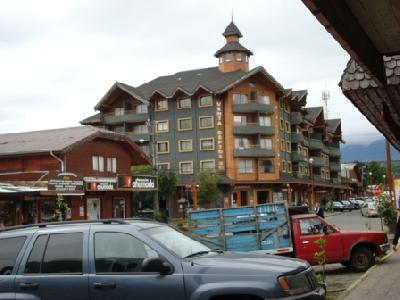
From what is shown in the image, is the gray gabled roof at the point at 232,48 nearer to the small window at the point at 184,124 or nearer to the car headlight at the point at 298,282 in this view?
the small window at the point at 184,124

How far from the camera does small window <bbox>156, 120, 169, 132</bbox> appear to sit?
7469cm

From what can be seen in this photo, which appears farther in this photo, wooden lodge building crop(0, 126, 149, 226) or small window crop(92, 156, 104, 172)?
small window crop(92, 156, 104, 172)

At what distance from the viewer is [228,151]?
71.6 metres

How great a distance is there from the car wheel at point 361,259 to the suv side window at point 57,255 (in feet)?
35.0

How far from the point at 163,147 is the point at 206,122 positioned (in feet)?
20.9

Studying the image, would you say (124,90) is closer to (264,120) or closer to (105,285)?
(264,120)

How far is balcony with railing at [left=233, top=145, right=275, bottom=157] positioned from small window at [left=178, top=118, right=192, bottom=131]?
6.52m

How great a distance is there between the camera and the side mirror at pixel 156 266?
6.44m

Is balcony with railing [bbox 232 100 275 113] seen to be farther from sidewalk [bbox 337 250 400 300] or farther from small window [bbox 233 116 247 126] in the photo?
sidewalk [bbox 337 250 400 300]

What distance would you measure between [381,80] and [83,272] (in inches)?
166

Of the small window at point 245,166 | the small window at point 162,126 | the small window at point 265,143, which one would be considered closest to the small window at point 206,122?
the small window at point 162,126

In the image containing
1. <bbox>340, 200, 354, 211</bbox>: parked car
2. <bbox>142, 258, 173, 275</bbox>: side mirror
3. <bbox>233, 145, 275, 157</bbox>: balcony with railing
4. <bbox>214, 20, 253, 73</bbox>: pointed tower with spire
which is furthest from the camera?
<bbox>340, 200, 354, 211</bbox>: parked car

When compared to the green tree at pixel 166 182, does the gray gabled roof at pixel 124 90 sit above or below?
above

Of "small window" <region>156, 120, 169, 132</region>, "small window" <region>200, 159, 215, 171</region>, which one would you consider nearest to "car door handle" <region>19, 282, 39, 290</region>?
"small window" <region>200, 159, 215, 171</region>
